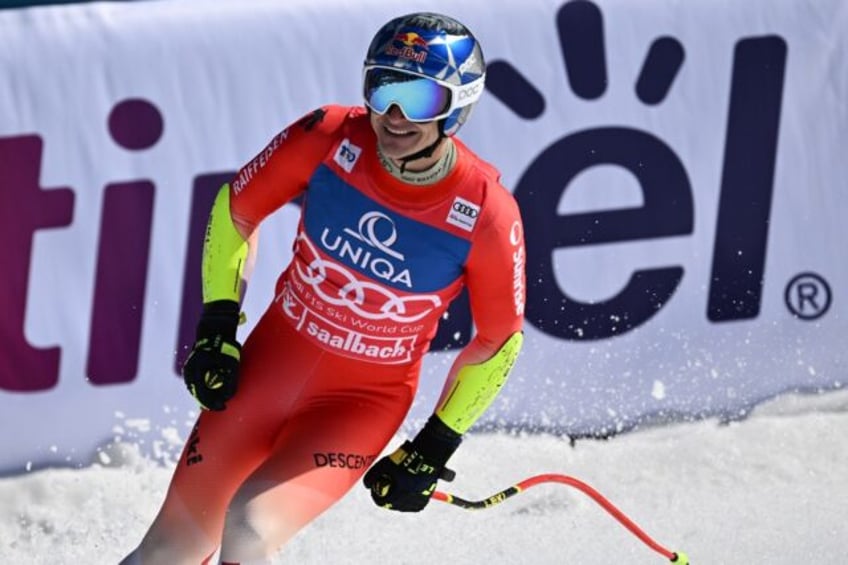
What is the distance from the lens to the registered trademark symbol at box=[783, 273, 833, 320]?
7.51 meters

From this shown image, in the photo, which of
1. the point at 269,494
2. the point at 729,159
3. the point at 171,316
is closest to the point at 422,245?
the point at 269,494

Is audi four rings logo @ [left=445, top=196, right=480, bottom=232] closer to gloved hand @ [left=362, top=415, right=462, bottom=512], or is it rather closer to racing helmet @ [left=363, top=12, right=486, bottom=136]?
racing helmet @ [left=363, top=12, right=486, bottom=136]

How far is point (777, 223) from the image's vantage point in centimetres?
750

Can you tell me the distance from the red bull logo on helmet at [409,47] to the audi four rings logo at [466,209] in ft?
1.40

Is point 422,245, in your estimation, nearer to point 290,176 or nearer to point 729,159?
point 290,176

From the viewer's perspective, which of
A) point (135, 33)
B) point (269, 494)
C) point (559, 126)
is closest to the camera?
point (269, 494)

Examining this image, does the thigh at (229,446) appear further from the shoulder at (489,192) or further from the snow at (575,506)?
the snow at (575,506)

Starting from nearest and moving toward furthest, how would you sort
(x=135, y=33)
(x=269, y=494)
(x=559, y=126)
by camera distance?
(x=269, y=494) → (x=135, y=33) → (x=559, y=126)

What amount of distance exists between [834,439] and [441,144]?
11.1ft

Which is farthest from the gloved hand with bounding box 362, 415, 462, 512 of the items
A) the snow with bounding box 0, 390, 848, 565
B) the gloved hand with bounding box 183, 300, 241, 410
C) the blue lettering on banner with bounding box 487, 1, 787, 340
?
the blue lettering on banner with bounding box 487, 1, 787, 340

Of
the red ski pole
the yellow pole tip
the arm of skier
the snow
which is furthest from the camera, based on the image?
the snow

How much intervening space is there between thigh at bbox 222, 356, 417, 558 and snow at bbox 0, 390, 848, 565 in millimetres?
1655

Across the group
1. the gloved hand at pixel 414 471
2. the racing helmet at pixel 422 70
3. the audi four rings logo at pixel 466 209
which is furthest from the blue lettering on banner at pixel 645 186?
the racing helmet at pixel 422 70

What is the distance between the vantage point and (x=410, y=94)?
15.0ft
